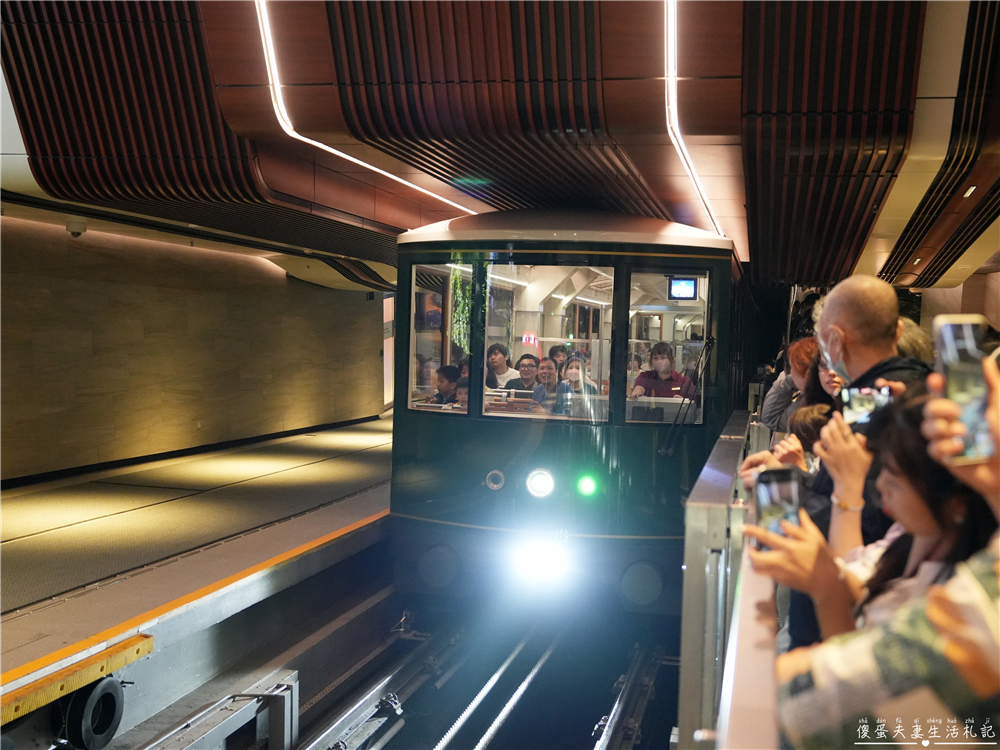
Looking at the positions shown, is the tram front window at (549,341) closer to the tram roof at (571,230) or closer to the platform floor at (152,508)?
the tram roof at (571,230)

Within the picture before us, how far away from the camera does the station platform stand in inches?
172

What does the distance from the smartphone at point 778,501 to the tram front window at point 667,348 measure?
4233 millimetres

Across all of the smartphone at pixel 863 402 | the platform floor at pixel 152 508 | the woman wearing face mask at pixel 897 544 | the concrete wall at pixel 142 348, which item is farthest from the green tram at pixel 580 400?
the concrete wall at pixel 142 348

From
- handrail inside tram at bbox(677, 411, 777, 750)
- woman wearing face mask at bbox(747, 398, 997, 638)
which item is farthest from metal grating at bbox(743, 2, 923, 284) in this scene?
woman wearing face mask at bbox(747, 398, 997, 638)

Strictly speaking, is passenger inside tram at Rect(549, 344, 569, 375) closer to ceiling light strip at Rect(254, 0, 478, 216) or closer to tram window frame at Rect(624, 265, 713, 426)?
tram window frame at Rect(624, 265, 713, 426)

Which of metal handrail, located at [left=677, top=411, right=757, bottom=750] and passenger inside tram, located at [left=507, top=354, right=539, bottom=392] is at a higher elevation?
passenger inside tram, located at [left=507, top=354, right=539, bottom=392]

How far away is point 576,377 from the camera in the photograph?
5.93 metres

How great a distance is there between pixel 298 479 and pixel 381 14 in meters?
5.65

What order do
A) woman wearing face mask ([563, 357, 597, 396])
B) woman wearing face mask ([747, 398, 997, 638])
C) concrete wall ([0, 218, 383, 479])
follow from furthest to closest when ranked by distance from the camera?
concrete wall ([0, 218, 383, 479]), woman wearing face mask ([563, 357, 597, 396]), woman wearing face mask ([747, 398, 997, 638])

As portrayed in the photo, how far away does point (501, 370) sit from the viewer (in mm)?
6008

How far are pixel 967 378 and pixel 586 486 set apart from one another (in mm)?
4885

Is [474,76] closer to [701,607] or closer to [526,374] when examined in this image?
[526,374]

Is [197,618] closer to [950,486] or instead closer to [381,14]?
[381,14]

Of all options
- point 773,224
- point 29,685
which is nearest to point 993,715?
point 29,685
